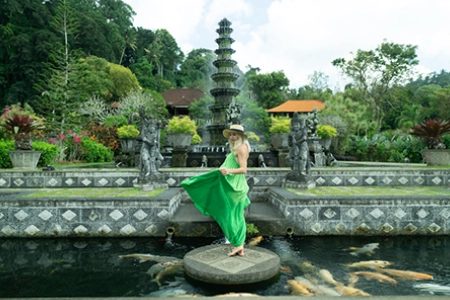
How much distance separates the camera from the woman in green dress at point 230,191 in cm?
395

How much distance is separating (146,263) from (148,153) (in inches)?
145

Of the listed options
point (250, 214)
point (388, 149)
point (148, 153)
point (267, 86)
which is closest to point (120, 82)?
point (267, 86)

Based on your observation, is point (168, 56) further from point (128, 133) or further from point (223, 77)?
point (128, 133)

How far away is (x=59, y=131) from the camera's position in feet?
59.2

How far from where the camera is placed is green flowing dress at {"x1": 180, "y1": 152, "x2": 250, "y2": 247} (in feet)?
13.0

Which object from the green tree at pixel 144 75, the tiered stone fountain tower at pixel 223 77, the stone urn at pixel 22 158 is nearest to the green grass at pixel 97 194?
the stone urn at pixel 22 158

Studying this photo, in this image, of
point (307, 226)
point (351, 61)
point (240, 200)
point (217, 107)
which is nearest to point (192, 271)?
point (240, 200)

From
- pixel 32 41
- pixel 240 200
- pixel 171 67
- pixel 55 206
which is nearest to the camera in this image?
pixel 240 200

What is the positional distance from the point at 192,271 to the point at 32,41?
38.9 m

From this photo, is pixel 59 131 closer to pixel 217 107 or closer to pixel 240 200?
pixel 217 107

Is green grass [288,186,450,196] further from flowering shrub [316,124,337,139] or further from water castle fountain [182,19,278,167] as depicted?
water castle fountain [182,19,278,167]

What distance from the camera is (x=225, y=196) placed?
3979 millimetres

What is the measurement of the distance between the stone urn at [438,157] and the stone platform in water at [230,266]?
895cm

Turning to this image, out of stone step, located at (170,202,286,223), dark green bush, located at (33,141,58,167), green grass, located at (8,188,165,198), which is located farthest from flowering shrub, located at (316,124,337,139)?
dark green bush, located at (33,141,58,167)
